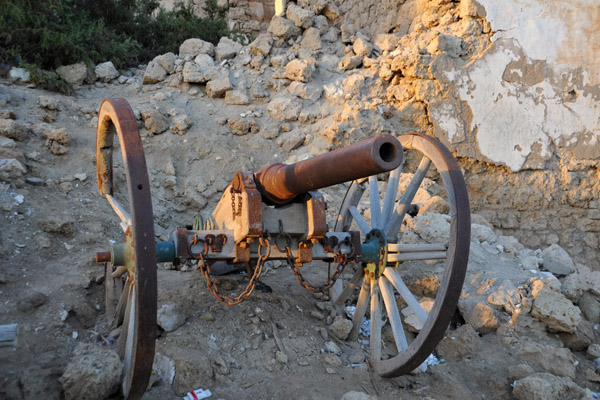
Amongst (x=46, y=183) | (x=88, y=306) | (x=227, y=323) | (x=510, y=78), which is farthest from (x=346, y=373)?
(x=510, y=78)

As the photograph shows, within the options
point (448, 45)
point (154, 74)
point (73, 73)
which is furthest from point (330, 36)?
point (73, 73)

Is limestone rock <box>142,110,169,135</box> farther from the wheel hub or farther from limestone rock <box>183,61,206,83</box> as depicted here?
the wheel hub

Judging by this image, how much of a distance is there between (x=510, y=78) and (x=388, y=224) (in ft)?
13.0

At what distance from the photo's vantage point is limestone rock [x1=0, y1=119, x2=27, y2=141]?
17.5 feet

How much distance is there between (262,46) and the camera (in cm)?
761

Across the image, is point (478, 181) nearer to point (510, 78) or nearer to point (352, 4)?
point (510, 78)

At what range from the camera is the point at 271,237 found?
10.6 ft

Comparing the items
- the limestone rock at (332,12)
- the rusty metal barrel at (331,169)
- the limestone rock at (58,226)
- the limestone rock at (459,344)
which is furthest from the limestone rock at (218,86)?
the limestone rock at (459,344)

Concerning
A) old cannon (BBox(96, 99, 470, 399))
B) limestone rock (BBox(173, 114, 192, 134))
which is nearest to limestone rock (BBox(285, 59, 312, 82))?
limestone rock (BBox(173, 114, 192, 134))

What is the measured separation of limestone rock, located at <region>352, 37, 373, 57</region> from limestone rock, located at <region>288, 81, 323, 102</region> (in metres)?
0.95

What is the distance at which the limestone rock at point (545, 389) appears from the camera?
3094 mm

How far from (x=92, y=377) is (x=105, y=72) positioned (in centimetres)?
591

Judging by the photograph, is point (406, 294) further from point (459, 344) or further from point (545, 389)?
point (545, 389)

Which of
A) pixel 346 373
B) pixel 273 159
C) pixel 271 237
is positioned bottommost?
pixel 346 373
